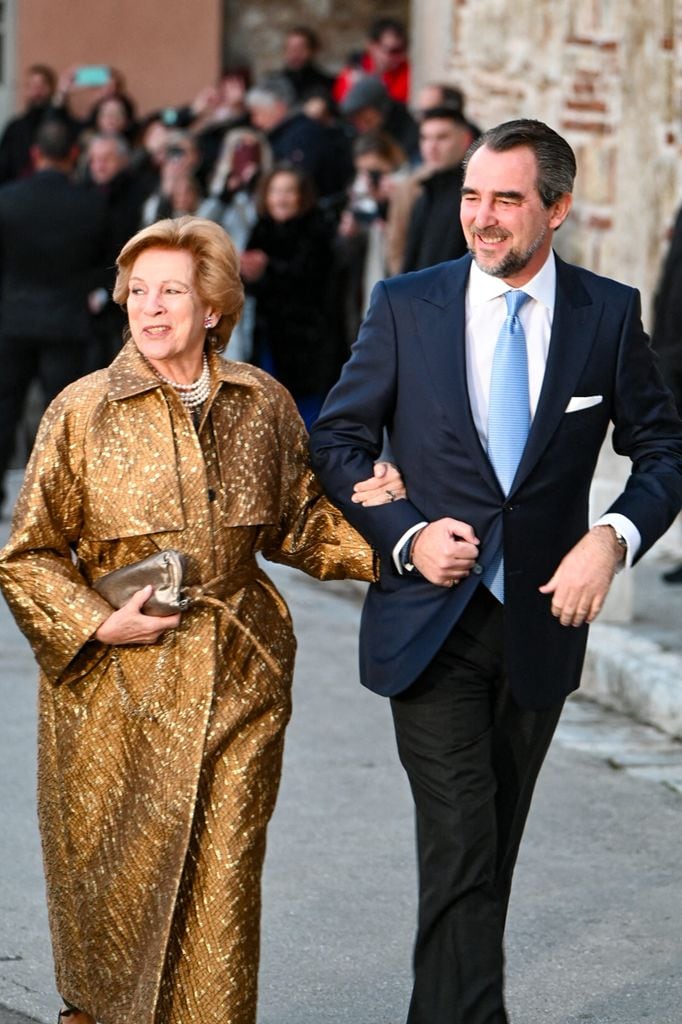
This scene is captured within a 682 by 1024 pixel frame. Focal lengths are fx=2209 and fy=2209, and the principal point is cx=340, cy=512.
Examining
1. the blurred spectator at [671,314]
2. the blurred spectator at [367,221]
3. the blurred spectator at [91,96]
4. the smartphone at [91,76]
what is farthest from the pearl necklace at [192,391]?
the smartphone at [91,76]

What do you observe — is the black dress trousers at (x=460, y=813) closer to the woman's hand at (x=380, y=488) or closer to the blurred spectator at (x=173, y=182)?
the woman's hand at (x=380, y=488)

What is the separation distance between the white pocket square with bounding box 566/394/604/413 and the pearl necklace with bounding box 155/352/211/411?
71 cm

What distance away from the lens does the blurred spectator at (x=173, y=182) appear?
13008 mm

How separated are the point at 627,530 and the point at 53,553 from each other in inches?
44.2

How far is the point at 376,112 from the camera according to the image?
15242 millimetres

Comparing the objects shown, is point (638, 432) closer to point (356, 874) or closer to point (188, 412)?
point (188, 412)

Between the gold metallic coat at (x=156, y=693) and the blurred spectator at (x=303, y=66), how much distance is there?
1546cm

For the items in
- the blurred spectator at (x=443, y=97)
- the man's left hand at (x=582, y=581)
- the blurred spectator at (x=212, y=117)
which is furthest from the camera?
the blurred spectator at (x=212, y=117)

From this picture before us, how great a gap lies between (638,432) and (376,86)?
37.5 feet

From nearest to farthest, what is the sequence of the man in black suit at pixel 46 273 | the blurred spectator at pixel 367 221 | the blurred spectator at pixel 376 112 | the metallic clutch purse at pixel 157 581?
the metallic clutch purse at pixel 157 581
the man in black suit at pixel 46 273
the blurred spectator at pixel 367 221
the blurred spectator at pixel 376 112

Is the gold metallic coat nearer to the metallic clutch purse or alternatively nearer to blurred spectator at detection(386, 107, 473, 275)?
the metallic clutch purse

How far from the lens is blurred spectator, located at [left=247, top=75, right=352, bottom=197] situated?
14.5 metres

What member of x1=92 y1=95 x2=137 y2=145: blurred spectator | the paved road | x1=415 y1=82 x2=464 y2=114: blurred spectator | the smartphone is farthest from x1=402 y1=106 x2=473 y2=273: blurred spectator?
the smartphone

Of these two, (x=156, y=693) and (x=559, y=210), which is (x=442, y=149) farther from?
(x=156, y=693)
